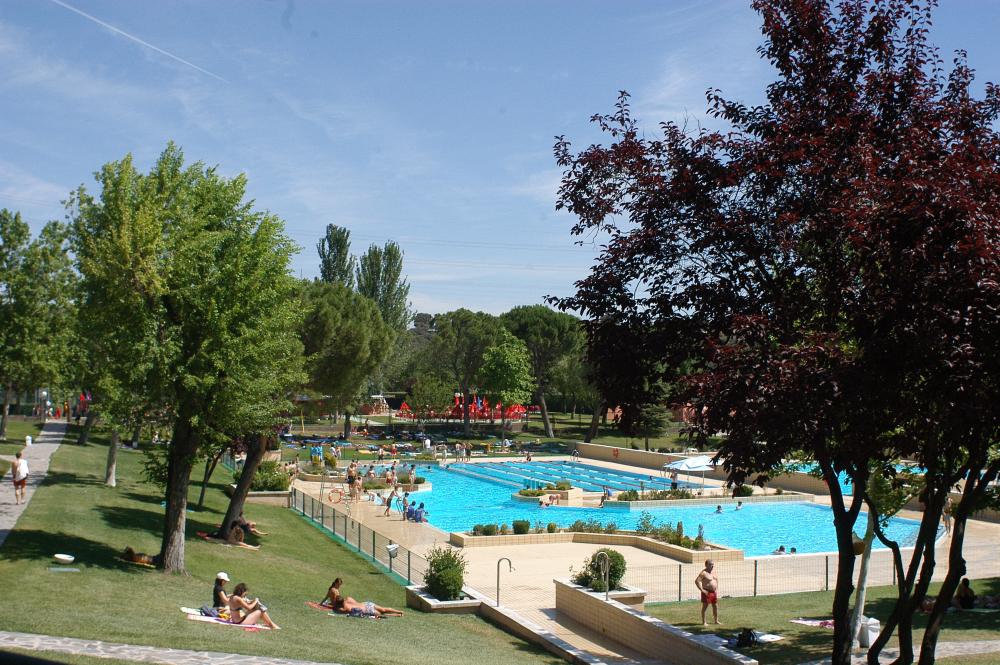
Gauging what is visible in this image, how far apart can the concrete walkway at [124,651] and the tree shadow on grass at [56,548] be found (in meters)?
5.86

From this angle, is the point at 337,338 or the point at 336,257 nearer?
the point at 337,338

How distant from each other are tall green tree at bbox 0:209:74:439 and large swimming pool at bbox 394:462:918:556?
16.3 m

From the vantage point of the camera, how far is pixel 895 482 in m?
12.1

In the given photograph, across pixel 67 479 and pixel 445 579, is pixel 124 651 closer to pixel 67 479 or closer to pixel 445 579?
pixel 445 579

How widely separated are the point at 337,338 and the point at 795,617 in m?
26.4

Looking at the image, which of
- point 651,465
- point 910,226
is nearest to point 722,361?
point 910,226

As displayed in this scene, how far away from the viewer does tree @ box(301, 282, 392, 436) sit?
34.4 metres

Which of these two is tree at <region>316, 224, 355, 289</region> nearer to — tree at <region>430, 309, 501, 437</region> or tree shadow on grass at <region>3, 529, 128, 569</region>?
tree at <region>430, 309, 501, 437</region>

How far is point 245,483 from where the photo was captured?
24.7 m

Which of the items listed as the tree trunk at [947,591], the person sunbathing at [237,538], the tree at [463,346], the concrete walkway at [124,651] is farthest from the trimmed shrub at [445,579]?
the tree at [463,346]

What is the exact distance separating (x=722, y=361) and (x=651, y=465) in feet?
150

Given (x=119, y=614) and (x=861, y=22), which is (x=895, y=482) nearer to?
(x=861, y=22)

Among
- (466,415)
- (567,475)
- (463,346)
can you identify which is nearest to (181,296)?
(567,475)

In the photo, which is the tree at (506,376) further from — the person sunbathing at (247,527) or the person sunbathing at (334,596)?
the person sunbathing at (334,596)
